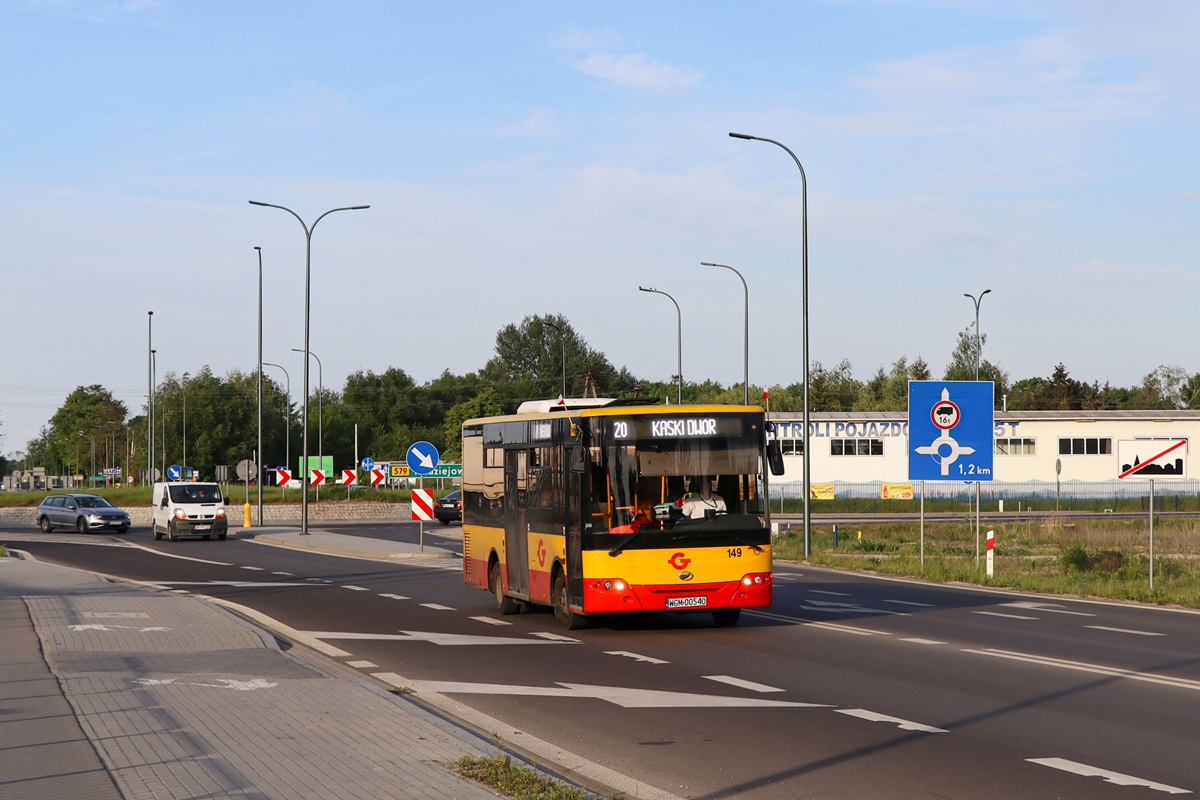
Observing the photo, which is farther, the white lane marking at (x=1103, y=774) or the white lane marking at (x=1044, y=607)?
the white lane marking at (x=1044, y=607)

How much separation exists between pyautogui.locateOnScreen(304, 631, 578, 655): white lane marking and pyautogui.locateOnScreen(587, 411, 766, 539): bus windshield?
1.70 meters

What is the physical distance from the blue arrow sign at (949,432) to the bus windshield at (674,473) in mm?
11990

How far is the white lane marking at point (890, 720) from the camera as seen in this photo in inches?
401

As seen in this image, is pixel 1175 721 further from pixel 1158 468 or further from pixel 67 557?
pixel 67 557

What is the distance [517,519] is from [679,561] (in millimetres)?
3391

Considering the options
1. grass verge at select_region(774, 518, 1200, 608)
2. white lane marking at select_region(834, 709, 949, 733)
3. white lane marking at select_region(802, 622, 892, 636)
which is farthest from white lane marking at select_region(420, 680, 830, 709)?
grass verge at select_region(774, 518, 1200, 608)

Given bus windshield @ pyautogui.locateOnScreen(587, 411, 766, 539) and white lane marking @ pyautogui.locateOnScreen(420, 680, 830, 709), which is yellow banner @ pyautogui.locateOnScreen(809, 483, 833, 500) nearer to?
bus windshield @ pyautogui.locateOnScreen(587, 411, 766, 539)

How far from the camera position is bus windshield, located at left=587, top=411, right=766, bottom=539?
17.3 metres

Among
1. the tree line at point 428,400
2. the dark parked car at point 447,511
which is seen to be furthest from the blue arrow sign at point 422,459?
the tree line at point 428,400

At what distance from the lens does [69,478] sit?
556ft

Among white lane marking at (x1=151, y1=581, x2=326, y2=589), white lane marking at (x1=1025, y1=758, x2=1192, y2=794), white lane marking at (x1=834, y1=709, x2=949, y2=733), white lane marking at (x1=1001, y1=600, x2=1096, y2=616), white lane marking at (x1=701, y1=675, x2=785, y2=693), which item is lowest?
white lane marking at (x1=151, y1=581, x2=326, y2=589)

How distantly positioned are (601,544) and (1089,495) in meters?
67.8

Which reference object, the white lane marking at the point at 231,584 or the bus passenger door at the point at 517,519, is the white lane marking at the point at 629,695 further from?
the white lane marking at the point at 231,584

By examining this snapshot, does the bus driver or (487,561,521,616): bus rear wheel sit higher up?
the bus driver
